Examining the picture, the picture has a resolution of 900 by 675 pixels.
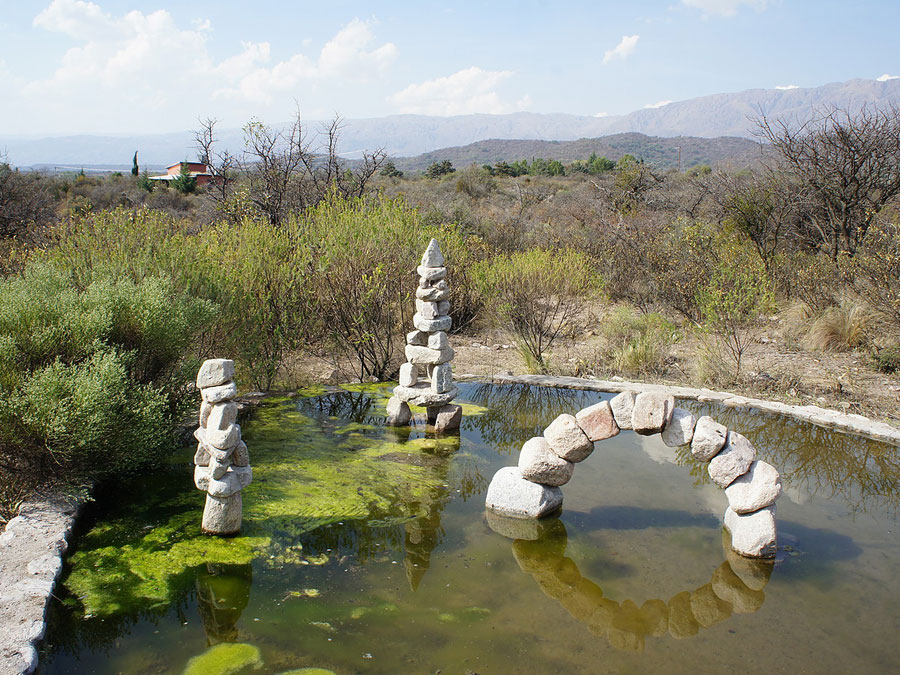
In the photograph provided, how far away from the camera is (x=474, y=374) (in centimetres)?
979

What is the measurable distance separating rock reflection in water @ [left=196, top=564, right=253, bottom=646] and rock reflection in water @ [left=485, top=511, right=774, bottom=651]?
213 centimetres

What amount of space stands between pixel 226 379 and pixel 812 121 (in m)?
14.3

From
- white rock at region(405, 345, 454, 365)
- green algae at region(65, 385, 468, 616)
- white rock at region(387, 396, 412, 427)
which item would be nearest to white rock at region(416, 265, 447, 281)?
white rock at region(405, 345, 454, 365)

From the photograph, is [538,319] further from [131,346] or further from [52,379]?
[52,379]

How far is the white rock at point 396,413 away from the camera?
7750mm

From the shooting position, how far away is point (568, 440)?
5.32 metres

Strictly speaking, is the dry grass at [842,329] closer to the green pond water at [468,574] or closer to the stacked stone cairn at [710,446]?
the green pond water at [468,574]

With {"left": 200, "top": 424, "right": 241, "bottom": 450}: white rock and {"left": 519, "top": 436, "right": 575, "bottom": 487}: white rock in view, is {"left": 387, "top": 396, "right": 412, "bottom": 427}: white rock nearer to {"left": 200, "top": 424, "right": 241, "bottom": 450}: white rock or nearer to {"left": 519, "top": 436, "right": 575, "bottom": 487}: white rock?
{"left": 519, "top": 436, "right": 575, "bottom": 487}: white rock

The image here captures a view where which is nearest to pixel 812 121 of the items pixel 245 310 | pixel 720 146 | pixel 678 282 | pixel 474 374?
pixel 678 282

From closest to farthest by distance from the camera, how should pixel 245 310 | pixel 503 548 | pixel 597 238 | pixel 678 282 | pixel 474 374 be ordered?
pixel 503 548, pixel 245 310, pixel 474 374, pixel 678 282, pixel 597 238

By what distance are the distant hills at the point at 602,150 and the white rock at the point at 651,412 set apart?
6062cm

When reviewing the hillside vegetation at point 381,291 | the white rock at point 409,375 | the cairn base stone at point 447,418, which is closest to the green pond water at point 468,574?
the cairn base stone at point 447,418

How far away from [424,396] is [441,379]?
0.30 m

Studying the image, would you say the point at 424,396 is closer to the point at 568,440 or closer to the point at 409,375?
the point at 409,375
